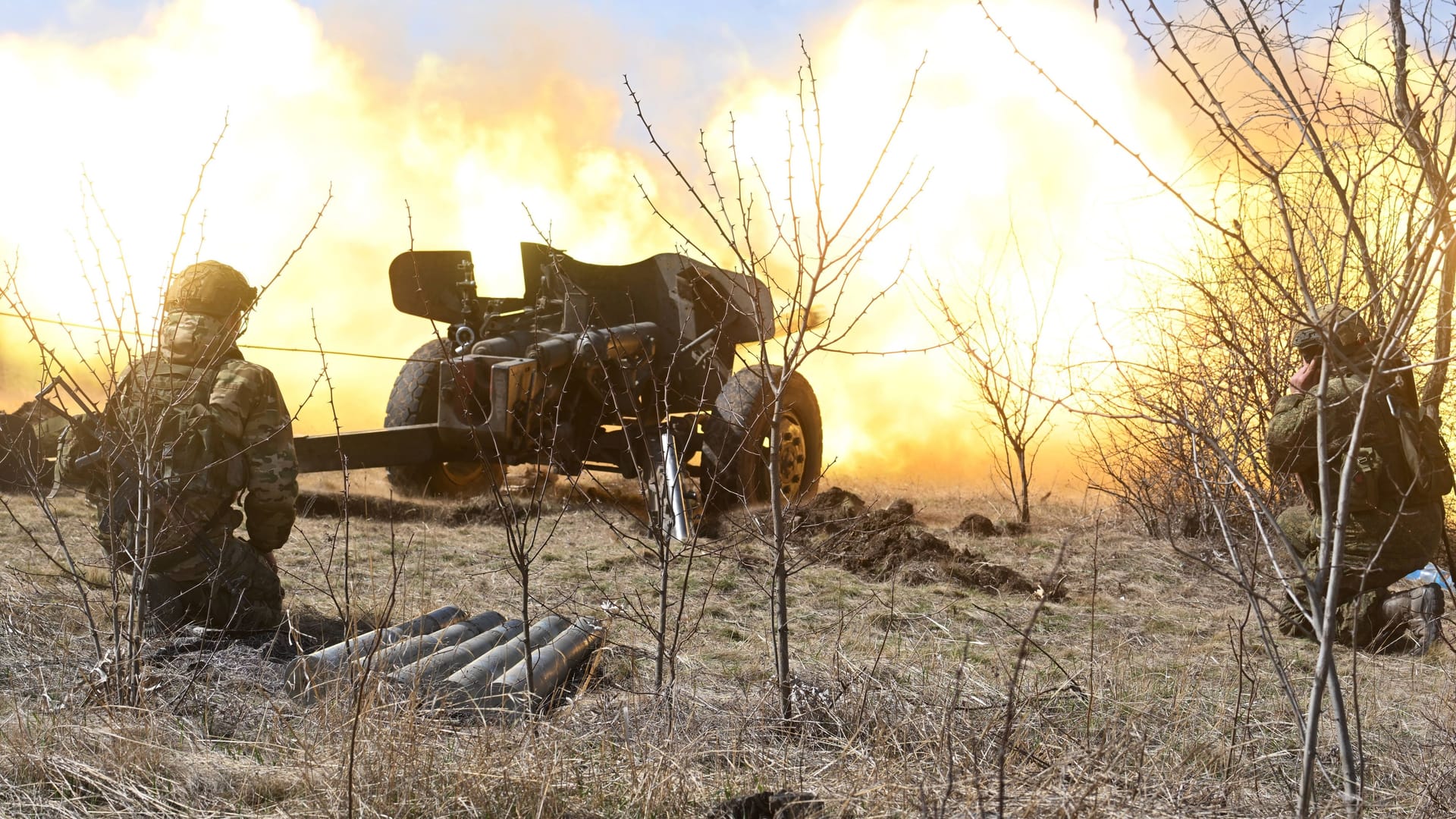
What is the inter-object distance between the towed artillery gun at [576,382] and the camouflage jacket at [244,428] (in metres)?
2.74

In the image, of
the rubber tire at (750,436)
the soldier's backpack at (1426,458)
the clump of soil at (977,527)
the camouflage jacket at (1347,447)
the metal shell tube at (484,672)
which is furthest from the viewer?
the clump of soil at (977,527)

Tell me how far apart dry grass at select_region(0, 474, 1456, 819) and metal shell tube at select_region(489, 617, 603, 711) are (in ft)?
0.49

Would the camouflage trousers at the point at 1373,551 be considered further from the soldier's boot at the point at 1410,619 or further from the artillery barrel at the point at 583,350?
the artillery barrel at the point at 583,350

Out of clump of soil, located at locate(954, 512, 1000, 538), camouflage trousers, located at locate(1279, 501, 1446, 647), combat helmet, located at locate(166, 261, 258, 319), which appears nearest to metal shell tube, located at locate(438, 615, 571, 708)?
combat helmet, located at locate(166, 261, 258, 319)

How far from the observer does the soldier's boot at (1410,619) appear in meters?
5.57

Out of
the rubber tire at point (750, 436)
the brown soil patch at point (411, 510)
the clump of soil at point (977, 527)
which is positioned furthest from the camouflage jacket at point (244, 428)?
the clump of soil at point (977, 527)

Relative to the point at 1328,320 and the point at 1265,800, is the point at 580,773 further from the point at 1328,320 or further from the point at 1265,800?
the point at 1328,320

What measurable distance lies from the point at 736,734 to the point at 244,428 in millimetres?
2678

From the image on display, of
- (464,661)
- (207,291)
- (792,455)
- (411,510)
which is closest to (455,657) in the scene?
(464,661)

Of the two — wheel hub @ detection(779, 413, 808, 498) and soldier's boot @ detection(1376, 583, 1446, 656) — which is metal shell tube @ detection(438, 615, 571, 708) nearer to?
soldier's boot @ detection(1376, 583, 1446, 656)

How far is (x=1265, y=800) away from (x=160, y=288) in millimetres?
3452

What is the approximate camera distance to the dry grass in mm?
2693

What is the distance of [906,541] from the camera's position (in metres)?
7.58

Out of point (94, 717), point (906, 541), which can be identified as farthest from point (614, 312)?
point (94, 717)
